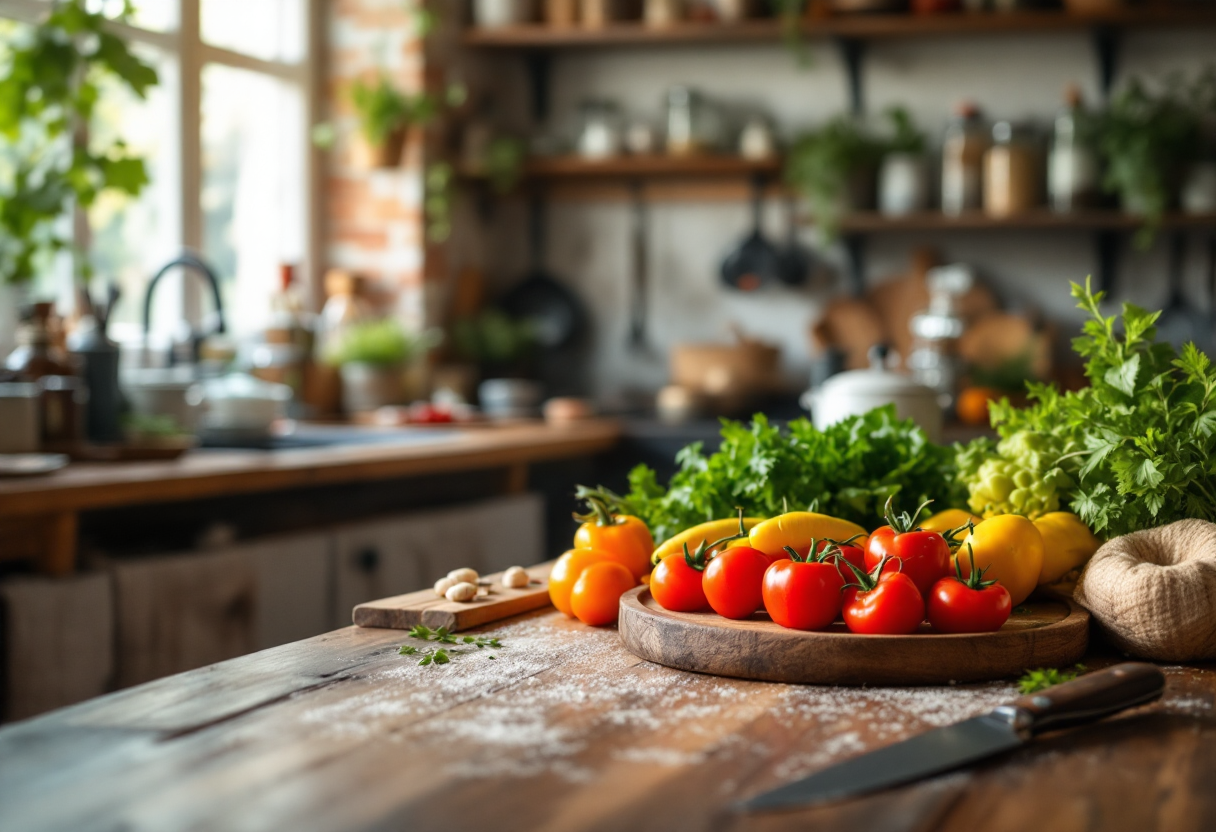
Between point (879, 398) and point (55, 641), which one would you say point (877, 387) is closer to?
point (879, 398)

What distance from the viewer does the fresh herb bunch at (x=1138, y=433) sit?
4.25 feet

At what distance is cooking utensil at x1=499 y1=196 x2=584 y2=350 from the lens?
5004mm

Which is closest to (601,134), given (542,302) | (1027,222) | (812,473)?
(542,302)

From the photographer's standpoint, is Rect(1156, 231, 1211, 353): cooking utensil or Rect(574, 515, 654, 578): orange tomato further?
Rect(1156, 231, 1211, 353): cooking utensil

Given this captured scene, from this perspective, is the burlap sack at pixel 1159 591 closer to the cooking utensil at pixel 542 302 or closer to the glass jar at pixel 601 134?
the glass jar at pixel 601 134

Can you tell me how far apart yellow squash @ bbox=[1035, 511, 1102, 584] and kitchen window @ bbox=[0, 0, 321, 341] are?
2727 mm

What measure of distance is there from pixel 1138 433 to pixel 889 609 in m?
0.36

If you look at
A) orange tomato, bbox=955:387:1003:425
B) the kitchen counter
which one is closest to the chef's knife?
the kitchen counter

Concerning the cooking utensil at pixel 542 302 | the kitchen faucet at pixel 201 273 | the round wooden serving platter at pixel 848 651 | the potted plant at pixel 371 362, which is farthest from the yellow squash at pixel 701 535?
the cooking utensil at pixel 542 302

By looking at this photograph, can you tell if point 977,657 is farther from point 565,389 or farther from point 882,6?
point 565,389

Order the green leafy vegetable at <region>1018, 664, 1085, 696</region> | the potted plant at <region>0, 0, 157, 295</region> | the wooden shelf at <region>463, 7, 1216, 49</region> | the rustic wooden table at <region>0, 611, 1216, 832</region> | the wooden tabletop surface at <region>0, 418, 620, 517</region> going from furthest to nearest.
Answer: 1. the wooden shelf at <region>463, 7, 1216, 49</region>
2. the potted plant at <region>0, 0, 157, 295</region>
3. the wooden tabletop surface at <region>0, 418, 620, 517</region>
4. the green leafy vegetable at <region>1018, 664, 1085, 696</region>
5. the rustic wooden table at <region>0, 611, 1216, 832</region>

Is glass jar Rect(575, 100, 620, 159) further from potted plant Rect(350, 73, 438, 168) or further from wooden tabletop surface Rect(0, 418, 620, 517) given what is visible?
wooden tabletop surface Rect(0, 418, 620, 517)

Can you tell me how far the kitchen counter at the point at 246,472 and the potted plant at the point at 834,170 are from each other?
1109 millimetres

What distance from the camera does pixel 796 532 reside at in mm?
1320
